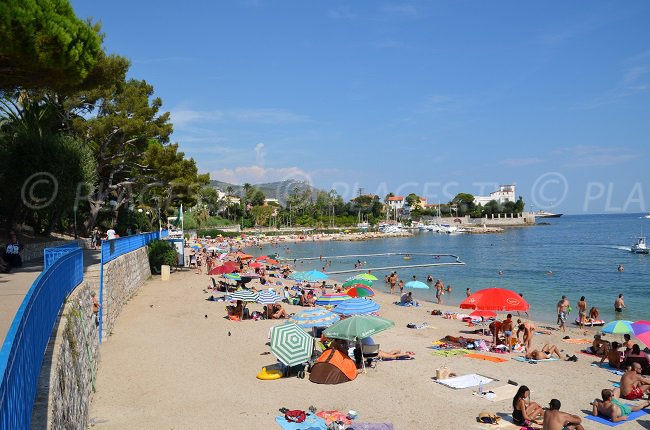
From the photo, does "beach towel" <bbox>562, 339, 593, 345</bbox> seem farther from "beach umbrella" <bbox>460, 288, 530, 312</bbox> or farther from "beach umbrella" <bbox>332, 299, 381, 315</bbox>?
"beach umbrella" <bbox>332, 299, 381, 315</bbox>

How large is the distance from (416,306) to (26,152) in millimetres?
17741

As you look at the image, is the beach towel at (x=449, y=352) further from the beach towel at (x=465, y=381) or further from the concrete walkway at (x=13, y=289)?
the concrete walkway at (x=13, y=289)

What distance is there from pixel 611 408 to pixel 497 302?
6042mm

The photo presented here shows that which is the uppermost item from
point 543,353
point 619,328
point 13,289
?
point 13,289

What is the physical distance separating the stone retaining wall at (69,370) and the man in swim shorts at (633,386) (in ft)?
32.5

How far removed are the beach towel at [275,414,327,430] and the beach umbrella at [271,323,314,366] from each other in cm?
224

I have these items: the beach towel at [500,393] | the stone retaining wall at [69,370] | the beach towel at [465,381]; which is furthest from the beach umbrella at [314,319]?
the stone retaining wall at [69,370]

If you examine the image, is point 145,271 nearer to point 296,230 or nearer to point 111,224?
point 111,224

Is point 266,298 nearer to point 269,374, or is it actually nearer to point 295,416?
point 269,374

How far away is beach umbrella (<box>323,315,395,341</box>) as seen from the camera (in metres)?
11.8

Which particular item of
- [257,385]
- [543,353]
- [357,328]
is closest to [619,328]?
[543,353]

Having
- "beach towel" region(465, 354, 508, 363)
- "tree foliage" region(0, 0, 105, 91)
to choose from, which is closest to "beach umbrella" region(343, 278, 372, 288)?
"beach towel" region(465, 354, 508, 363)

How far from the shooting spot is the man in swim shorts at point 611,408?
30.1 ft

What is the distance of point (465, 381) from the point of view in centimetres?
1130
